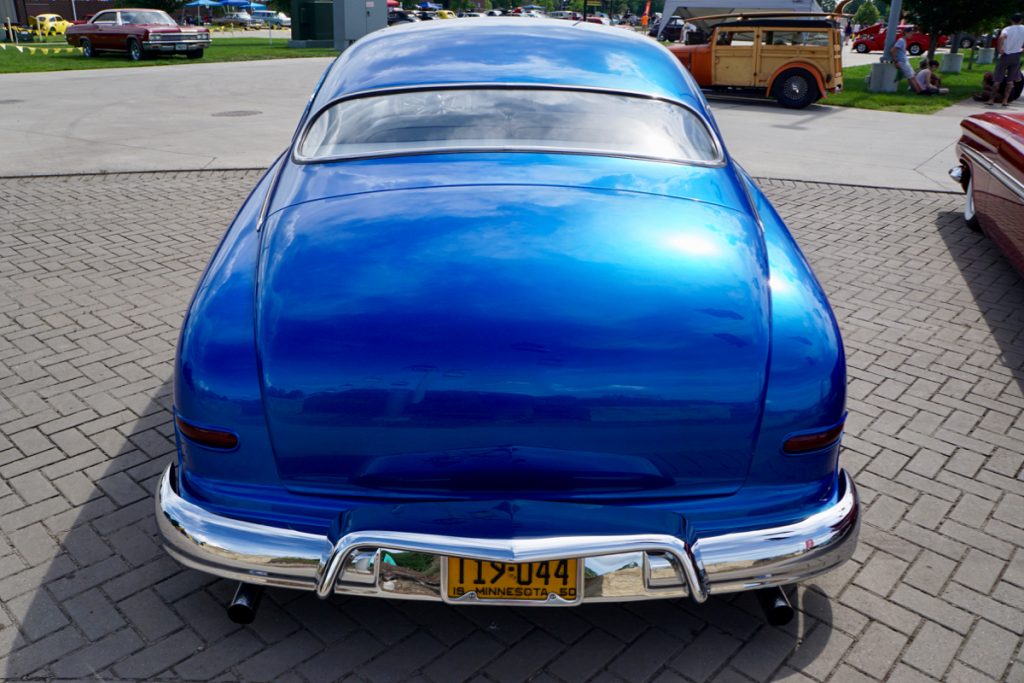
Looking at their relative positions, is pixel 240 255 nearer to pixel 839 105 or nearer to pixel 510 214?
pixel 510 214

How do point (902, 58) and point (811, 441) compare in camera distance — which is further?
point (902, 58)

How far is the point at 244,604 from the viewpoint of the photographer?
107 inches

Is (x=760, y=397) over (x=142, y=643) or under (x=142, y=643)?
over

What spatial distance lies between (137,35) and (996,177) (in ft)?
76.9

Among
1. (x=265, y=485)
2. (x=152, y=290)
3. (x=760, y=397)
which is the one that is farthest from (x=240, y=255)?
(x=152, y=290)

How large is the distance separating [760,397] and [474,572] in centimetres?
89

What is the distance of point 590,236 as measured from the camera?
2.68 metres

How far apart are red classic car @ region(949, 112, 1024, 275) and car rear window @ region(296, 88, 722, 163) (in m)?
3.27

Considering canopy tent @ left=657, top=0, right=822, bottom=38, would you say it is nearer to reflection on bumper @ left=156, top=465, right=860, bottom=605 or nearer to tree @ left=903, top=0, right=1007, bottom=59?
tree @ left=903, top=0, right=1007, bottom=59

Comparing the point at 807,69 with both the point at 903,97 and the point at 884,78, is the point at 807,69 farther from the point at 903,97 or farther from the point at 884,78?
the point at 884,78

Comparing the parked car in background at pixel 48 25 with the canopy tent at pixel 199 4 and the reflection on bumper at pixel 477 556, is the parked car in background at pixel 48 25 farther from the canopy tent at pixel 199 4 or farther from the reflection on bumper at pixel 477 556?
the reflection on bumper at pixel 477 556

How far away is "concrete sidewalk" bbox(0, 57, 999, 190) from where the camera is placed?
31.4ft

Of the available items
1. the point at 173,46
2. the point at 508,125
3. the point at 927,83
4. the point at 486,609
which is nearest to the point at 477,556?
the point at 486,609

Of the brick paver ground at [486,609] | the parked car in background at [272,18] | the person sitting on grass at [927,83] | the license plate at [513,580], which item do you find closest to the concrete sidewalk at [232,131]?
the person sitting on grass at [927,83]
